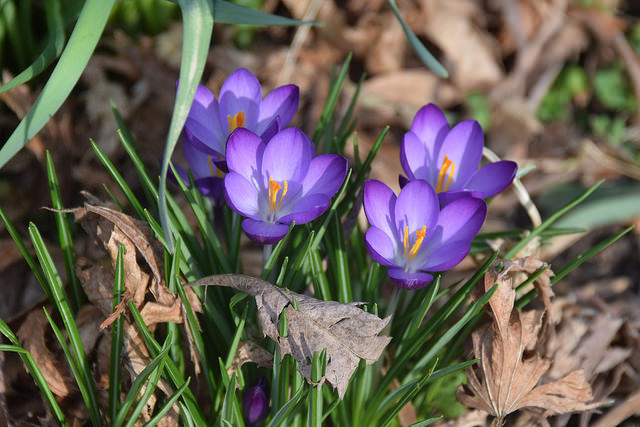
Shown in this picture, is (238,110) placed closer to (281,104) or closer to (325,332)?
(281,104)

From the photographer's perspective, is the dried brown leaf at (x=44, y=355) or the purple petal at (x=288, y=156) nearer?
the purple petal at (x=288, y=156)

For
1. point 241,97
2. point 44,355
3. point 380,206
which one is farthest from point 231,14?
point 44,355

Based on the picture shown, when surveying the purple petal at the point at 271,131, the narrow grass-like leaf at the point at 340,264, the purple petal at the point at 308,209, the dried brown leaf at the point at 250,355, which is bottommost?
the dried brown leaf at the point at 250,355

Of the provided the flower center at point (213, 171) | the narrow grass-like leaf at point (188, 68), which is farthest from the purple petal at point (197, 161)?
the narrow grass-like leaf at point (188, 68)

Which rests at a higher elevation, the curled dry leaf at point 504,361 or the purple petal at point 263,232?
the purple petal at point 263,232

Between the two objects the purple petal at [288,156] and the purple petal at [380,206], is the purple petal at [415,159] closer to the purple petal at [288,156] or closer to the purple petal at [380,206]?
the purple petal at [380,206]

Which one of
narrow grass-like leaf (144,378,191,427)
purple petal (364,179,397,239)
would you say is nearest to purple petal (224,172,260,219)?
purple petal (364,179,397,239)

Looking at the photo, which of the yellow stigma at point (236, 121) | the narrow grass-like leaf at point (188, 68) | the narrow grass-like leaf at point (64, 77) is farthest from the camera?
the yellow stigma at point (236, 121)

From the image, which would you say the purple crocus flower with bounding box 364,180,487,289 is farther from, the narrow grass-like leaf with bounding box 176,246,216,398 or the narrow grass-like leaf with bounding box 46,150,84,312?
the narrow grass-like leaf with bounding box 46,150,84,312
